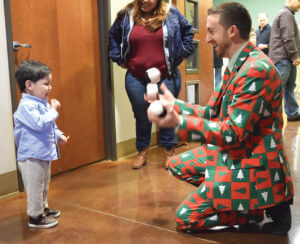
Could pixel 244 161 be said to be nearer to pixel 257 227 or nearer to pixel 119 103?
pixel 257 227

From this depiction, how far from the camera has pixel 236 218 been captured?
68.3 inches

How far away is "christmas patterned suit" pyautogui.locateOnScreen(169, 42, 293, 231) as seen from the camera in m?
1.45

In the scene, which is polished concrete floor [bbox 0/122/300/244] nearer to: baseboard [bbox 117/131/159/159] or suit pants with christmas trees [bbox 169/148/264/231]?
suit pants with christmas trees [bbox 169/148/264/231]

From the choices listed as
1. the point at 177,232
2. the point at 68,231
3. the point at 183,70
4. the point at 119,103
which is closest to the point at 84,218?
the point at 68,231

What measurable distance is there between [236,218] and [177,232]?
0.97ft

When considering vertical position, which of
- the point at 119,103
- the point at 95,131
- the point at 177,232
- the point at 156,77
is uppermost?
the point at 156,77

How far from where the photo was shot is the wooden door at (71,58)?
2441 millimetres

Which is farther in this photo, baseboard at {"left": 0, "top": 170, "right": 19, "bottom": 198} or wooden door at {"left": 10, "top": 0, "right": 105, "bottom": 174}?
wooden door at {"left": 10, "top": 0, "right": 105, "bottom": 174}

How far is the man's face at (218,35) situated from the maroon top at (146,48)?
1.13 meters

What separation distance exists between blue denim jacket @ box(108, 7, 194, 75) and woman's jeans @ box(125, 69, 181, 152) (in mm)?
118

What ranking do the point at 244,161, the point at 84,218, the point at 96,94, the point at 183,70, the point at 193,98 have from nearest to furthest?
the point at 244,161, the point at 84,218, the point at 96,94, the point at 183,70, the point at 193,98

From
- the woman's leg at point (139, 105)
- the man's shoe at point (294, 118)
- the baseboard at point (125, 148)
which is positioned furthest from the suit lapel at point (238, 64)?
the man's shoe at point (294, 118)

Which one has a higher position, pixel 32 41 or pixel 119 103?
pixel 32 41

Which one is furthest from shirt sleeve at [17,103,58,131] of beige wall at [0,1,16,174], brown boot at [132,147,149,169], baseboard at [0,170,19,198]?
brown boot at [132,147,149,169]
